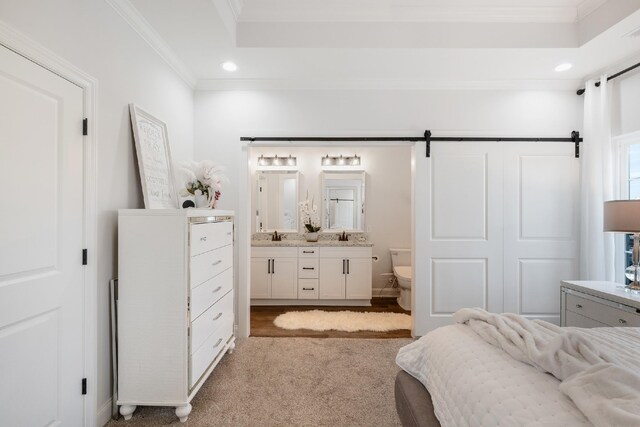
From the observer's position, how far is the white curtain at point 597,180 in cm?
282

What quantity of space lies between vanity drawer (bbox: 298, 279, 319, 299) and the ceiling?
264cm

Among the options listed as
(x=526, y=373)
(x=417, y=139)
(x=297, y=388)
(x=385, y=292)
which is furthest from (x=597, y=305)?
(x=385, y=292)

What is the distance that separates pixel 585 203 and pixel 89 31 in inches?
163

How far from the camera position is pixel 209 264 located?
7.13 feet

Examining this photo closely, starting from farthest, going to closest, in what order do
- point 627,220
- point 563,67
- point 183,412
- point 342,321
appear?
point 342,321
point 563,67
point 627,220
point 183,412

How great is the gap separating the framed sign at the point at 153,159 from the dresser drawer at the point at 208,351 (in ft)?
3.36

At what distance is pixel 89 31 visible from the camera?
174 cm

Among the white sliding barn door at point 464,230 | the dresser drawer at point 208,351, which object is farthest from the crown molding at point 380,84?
the dresser drawer at point 208,351

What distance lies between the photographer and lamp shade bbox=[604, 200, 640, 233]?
211 cm

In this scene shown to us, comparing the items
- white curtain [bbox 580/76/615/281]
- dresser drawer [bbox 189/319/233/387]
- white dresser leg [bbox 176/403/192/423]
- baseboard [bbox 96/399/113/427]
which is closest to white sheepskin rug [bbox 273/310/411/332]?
dresser drawer [bbox 189/319/233/387]

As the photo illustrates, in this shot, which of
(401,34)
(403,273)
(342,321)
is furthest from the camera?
(403,273)

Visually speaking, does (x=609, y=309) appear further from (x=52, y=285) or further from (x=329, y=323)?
(x=52, y=285)

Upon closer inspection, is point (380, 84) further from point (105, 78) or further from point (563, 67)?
point (105, 78)

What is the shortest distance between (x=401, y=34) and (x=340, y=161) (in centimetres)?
226
